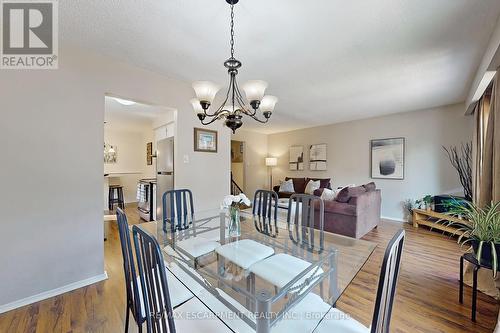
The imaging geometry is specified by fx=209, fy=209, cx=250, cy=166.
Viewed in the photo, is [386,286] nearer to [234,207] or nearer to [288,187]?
[234,207]

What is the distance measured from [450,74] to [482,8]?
1430mm

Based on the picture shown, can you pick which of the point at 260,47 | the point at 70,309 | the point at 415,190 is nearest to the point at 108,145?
the point at 70,309

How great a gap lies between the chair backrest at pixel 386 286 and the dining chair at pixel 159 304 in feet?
2.21

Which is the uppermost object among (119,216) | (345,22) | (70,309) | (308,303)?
(345,22)

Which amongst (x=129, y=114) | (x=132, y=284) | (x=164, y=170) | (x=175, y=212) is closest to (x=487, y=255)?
(x=132, y=284)

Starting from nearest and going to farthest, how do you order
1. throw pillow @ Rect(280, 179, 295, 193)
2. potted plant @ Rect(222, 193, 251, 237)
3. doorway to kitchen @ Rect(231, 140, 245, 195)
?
potted plant @ Rect(222, 193, 251, 237), throw pillow @ Rect(280, 179, 295, 193), doorway to kitchen @ Rect(231, 140, 245, 195)

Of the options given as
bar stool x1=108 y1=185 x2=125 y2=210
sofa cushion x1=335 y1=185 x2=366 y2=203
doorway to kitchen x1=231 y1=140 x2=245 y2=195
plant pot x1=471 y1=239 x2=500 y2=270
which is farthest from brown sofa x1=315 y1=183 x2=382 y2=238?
bar stool x1=108 y1=185 x2=125 y2=210

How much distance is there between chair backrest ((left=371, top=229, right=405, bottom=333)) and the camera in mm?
737

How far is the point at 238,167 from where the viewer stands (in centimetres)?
717

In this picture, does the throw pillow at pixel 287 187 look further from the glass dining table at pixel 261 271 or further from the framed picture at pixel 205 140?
the glass dining table at pixel 261 271

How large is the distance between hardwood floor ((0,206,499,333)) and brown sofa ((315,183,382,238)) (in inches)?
30.6

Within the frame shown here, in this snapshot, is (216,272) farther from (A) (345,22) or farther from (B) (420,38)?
(B) (420,38)

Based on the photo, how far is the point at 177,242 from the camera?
1.80 m

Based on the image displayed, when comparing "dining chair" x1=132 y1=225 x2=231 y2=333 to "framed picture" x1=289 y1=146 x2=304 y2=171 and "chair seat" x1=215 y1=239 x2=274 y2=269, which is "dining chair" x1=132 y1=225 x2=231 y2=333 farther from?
"framed picture" x1=289 y1=146 x2=304 y2=171
